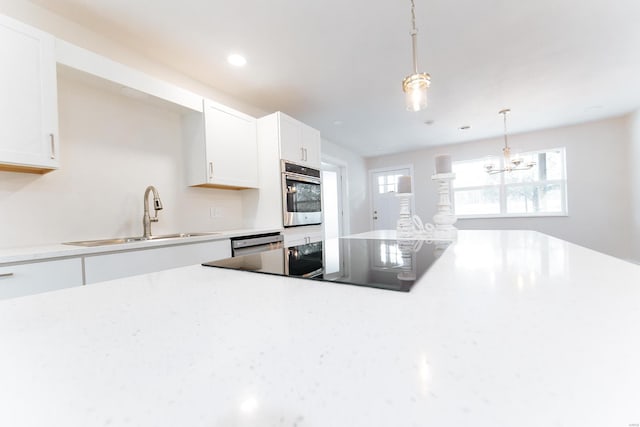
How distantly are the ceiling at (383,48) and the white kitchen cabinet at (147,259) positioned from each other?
60.3 inches

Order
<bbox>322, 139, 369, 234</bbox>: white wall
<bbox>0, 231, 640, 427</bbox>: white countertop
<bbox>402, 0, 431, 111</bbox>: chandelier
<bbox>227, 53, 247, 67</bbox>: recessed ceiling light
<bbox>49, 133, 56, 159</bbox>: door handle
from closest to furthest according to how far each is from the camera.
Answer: <bbox>0, 231, 640, 427</bbox>: white countertop
<bbox>402, 0, 431, 111</bbox>: chandelier
<bbox>49, 133, 56, 159</bbox>: door handle
<bbox>227, 53, 247, 67</bbox>: recessed ceiling light
<bbox>322, 139, 369, 234</bbox>: white wall

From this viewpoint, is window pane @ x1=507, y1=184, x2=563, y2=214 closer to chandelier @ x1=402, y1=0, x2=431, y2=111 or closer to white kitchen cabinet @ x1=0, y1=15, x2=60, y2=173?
chandelier @ x1=402, y1=0, x2=431, y2=111

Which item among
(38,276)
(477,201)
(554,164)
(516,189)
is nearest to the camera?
(38,276)

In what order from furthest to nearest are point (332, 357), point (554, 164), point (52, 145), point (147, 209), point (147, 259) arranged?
point (554, 164) → point (147, 209) → point (147, 259) → point (52, 145) → point (332, 357)

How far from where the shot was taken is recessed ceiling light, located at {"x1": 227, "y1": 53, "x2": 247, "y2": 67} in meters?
2.11

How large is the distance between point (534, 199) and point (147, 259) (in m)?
5.98

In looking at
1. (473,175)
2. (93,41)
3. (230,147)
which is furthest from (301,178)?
(473,175)

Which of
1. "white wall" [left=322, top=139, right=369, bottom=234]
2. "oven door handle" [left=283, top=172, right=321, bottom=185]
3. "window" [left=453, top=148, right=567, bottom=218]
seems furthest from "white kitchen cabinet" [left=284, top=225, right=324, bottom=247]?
"window" [left=453, top=148, right=567, bottom=218]

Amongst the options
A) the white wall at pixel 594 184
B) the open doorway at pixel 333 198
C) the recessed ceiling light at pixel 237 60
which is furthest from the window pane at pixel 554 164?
the recessed ceiling light at pixel 237 60

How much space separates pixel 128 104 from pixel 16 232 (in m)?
1.13

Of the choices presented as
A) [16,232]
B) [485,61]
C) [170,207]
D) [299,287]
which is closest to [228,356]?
[299,287]

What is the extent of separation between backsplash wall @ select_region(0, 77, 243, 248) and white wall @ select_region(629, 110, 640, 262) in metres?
6.02

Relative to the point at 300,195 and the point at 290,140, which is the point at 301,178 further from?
the point at 290,140

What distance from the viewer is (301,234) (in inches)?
115
